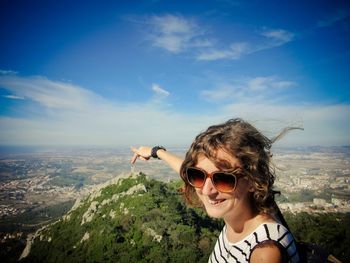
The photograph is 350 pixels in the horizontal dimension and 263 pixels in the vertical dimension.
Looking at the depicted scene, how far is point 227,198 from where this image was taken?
7.75 feet

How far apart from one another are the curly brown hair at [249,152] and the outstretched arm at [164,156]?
51.3 inches

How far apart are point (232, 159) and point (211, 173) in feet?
0.87

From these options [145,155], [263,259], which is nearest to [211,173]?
[263,259]

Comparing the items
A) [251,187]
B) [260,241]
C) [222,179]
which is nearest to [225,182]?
[222,179]

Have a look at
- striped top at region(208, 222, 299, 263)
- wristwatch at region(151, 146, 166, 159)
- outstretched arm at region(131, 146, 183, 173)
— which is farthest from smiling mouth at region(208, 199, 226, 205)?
wristwatch at region(151, 146, 166, 159)

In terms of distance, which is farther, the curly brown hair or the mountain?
the mountain

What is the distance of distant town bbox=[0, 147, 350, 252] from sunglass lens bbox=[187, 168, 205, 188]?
2.66ft

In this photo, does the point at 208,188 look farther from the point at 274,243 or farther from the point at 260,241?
the point at 274,243

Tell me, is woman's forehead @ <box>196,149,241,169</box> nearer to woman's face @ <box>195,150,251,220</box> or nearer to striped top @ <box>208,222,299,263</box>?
woman's face @ <box>195,150,251,220</box>

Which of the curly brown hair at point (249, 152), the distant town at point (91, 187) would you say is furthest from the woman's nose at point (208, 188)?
the distant town at point (91, 187)

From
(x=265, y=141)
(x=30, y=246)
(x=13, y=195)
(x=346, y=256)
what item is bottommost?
(x=13, y=195)

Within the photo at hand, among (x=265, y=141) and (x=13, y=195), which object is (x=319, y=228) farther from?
(x=13, y=195)

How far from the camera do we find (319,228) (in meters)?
16.7

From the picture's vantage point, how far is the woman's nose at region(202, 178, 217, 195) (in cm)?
243
